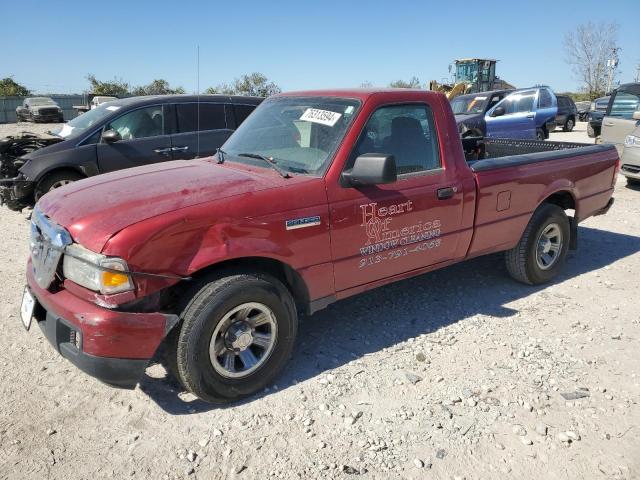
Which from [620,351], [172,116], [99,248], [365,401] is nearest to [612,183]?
[620,351]

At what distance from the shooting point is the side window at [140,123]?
7250 millimetres

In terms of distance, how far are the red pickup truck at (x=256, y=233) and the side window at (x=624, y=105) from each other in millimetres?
8510

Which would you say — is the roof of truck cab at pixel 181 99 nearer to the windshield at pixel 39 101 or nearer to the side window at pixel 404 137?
the side window at pixel 404 137

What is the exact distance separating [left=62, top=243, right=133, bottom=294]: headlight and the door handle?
90.7 inches

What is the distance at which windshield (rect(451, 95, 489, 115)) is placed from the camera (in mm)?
15188

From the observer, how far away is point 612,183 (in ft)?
18.2

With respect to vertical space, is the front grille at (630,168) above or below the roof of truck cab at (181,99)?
below

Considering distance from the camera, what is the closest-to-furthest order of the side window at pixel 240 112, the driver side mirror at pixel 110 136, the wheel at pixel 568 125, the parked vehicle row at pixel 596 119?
the driver side mirror at pixel 110 136 → the side window at pixel 240 112 → the parked vehicle row at pixel 596 119 → the wheel at pixel 568 125

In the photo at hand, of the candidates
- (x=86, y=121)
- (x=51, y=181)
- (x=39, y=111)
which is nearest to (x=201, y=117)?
(x=86, y=121)

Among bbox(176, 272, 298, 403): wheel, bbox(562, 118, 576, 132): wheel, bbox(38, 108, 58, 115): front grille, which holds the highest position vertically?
bbox(38, 108, 58, 115): front grille

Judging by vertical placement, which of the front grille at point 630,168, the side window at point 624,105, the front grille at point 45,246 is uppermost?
the side window at point 624,105

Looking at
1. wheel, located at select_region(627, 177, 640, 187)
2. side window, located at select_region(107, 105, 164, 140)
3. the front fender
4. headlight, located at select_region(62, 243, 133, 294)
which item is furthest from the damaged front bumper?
wheel, located at select_region(627, 177, 640, 187)

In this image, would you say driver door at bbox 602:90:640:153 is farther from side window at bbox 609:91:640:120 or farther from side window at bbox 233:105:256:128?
side window at bbox 233:105:256:128

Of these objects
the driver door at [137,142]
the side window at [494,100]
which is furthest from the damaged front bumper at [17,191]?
the side window at [494,100]
